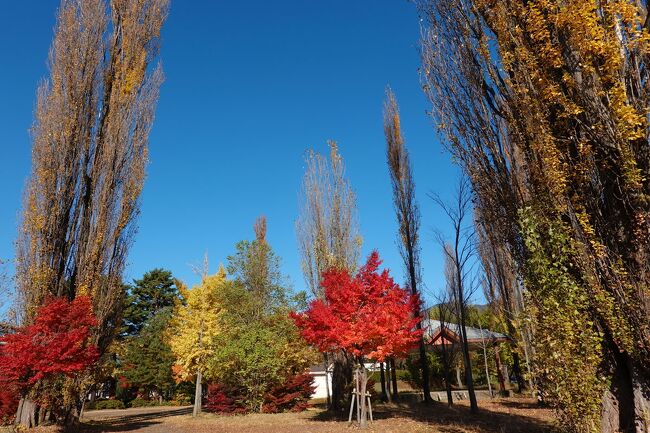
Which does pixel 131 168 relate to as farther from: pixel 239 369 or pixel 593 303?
pixel 593 303

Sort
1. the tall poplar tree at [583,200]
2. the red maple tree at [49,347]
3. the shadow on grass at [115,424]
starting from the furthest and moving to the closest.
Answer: the shadow on grass at [115,424] < the red maple tree at [49,347] < the tall poplar tree at [583,200]

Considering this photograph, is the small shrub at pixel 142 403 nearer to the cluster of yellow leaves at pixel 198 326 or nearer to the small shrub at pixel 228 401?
the cluster of yellow leaves at pixel 198 326

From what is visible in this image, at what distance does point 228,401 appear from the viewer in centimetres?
1756

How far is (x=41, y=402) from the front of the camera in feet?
37.1

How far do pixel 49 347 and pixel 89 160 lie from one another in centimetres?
711

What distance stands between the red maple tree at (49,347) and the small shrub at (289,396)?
29.7 feet

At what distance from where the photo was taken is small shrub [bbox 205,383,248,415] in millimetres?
17391

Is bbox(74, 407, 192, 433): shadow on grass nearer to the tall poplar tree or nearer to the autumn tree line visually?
the autumn tree line

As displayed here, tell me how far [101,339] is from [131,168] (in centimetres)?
629

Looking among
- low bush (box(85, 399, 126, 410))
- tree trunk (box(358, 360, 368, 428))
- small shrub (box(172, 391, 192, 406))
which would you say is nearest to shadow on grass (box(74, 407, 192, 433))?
tree trunk (box(358, 360, 368, 428))

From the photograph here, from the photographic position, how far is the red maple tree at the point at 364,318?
34.7ft

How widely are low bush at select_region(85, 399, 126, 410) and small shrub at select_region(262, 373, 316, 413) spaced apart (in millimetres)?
15500

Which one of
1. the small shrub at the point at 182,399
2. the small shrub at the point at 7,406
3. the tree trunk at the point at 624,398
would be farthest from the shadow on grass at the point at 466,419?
the small shrub at the point at 182,399

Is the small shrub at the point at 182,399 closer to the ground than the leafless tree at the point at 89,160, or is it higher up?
closer to the ground
